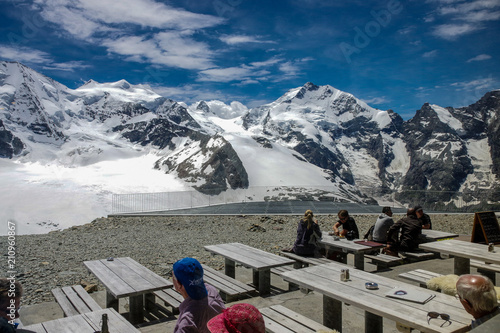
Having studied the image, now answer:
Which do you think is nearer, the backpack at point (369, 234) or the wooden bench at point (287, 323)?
the wooden bench at point (287, 323)

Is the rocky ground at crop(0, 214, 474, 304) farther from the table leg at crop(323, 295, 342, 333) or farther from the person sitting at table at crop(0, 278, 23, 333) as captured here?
the table leg at crop(323, 295, 342, 333)

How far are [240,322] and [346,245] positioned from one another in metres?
5.64

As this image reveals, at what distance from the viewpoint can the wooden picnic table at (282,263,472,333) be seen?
3.47 metres

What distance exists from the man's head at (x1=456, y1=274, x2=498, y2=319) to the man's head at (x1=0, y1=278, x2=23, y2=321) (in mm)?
3912

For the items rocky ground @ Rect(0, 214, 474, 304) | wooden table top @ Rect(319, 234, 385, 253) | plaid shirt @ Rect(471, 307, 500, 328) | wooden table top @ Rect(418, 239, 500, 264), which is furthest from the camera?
rocky ground @ Rect(0, 214, 474, 304)

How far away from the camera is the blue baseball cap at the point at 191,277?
333 centimetres

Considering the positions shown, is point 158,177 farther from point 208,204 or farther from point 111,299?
point 111,299

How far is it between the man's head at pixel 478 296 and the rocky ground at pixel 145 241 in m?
6.82

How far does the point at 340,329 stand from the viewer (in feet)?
16.2

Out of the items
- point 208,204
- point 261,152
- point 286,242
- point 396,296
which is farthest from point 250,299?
point 261,152

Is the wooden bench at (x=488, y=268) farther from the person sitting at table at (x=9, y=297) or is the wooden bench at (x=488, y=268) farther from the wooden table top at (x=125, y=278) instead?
the person sitting at table at (x=9, y=297)

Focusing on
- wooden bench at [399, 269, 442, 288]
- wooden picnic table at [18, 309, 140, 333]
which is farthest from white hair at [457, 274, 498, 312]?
wooden picnic table at [18, 309, 140, 333]

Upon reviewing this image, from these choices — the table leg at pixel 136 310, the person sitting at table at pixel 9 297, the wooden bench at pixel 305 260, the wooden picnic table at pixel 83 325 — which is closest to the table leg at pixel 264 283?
the wooden bench at pixel 305 260

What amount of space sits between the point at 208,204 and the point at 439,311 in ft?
76.4
